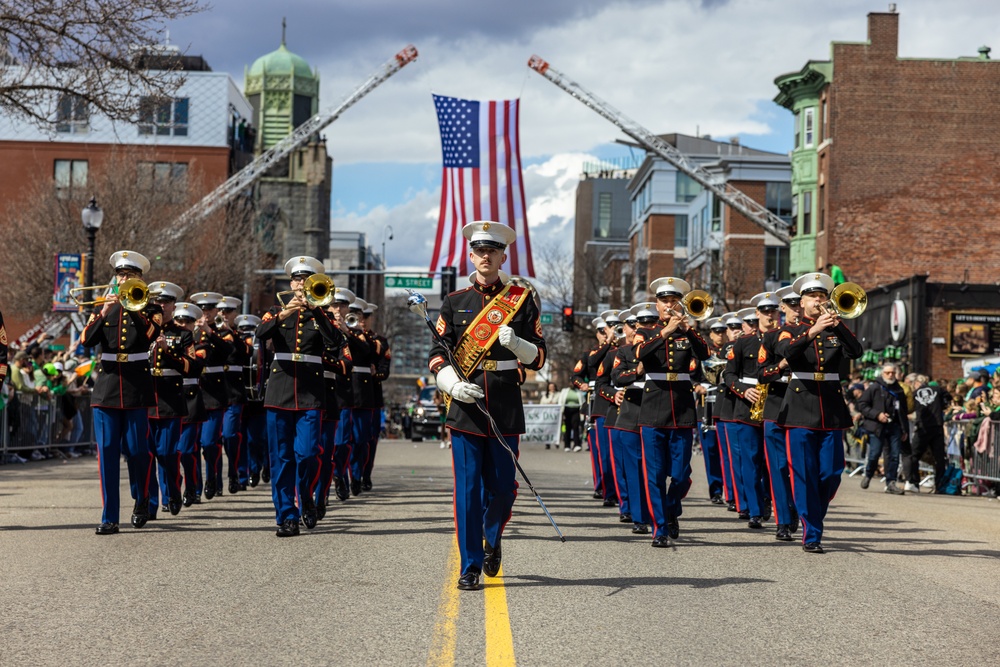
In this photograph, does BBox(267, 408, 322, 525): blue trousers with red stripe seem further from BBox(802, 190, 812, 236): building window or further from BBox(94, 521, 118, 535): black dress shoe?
BBox(802, 190, 812, 236): building window

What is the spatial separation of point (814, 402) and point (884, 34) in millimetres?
43665

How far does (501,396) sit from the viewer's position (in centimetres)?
861

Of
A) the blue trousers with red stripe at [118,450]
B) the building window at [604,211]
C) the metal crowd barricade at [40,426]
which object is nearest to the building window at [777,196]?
the metal crowd barricade at [40,426]

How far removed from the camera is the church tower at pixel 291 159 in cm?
10138

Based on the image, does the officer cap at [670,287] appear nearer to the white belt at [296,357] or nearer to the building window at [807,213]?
the white belt at [296,357]

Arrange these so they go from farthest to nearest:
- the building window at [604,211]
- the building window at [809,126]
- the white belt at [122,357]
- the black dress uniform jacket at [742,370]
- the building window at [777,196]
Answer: the building window at [604,211], the building window at [777,196], the building window at [809,126], the black dress uniform jacket at [742,370], the white belt at [122,357]

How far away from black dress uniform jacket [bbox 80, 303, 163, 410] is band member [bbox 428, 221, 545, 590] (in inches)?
152

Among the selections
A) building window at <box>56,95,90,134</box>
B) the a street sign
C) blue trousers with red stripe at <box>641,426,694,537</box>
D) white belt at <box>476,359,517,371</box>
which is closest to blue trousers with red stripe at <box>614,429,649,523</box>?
blue trousers with red stripe at <box>641,426,694,537</box>

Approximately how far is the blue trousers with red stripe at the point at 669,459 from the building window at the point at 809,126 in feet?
144

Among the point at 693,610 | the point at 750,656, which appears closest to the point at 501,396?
the point at 693,610

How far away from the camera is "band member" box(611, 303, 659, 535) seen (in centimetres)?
1188

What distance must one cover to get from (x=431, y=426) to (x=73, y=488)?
30924mm

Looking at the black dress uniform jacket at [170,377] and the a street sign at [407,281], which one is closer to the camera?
the black dress uniform jacket at [170,377]

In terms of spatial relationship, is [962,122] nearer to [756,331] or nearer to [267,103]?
[756,331]
